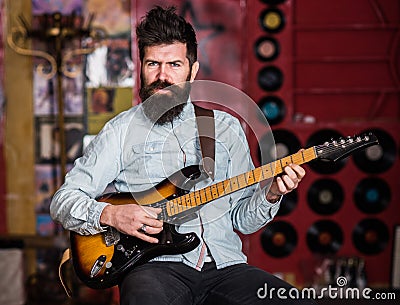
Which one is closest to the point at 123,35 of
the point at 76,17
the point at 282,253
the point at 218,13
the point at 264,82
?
the point at 76,17

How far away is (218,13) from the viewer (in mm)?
4105

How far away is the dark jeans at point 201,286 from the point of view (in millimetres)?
1915

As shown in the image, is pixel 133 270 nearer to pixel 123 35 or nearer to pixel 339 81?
pixel 123 35

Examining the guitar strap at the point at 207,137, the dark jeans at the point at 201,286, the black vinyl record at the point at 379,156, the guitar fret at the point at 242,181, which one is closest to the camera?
the dark jeans at the point at 201,286

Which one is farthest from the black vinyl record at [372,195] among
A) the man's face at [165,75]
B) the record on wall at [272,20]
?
the man's face at [165,75]

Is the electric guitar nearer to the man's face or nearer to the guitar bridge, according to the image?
the guitar bridge

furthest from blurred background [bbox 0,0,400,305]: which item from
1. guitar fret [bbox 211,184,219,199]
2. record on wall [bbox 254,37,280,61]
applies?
guitar fret [bbox 211,184,219,199]

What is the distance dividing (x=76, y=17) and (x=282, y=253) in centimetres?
204

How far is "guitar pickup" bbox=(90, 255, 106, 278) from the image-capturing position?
2.05 m

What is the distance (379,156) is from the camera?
4.05 meters

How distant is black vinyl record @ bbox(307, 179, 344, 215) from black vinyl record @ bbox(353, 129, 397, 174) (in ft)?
0.69

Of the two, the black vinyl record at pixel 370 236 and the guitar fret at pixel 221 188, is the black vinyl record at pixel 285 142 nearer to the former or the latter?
the black vinyl record at pixel 370 236

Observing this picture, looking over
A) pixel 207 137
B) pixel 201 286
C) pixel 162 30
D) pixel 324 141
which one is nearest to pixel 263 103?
pixel 324 141

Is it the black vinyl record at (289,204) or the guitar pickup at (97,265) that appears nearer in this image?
the guitar pickup at (97,265)
